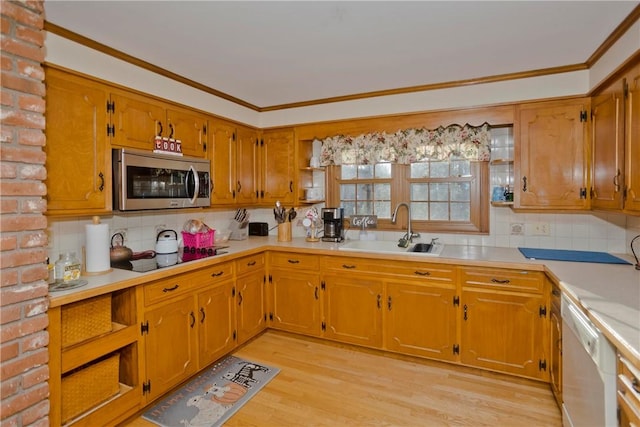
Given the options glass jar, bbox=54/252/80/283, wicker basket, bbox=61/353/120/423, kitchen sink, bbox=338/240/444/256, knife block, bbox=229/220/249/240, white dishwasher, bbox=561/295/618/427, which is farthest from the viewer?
knife block, bbox=229/220/249/240

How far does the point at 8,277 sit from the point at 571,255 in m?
3.38

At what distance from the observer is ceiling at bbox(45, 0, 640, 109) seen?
1794mm

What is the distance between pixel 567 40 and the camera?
215 cm

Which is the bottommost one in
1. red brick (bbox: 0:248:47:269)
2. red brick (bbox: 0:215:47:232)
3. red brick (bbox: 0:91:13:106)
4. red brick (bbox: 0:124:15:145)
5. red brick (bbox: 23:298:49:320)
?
red brick (bbox: 23:298:49:320)

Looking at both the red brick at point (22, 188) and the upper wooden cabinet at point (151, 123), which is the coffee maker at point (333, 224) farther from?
the red brick at point (22, 188)

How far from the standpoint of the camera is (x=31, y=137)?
1.47 m

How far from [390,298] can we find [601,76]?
84.8 inches

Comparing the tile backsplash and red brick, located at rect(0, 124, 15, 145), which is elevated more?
red brick, located at rect(0, 124, 15, 145)

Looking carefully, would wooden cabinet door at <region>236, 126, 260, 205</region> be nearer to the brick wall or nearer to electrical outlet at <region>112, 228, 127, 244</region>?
electrical outlet at <region>112, 228, 127, 244</region>

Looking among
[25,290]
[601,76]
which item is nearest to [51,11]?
[25,290]

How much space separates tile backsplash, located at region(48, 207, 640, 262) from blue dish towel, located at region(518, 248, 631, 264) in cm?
13

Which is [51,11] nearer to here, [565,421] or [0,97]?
[0,97]

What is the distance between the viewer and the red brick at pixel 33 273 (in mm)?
1446

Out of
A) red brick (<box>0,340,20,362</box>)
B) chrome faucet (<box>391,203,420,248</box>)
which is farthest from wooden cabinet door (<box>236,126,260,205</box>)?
red brick (<box>0,340,20,362</box>)
